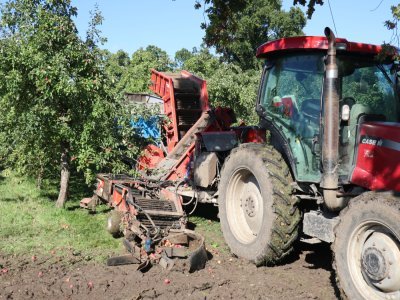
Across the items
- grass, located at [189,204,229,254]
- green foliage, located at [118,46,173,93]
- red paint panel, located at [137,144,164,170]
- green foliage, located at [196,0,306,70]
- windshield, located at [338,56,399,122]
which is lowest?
grass, located at [189,204,229,254]

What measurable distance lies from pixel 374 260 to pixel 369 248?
114 mm

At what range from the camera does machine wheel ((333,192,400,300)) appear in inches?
157

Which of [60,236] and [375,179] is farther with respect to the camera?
[60,236]

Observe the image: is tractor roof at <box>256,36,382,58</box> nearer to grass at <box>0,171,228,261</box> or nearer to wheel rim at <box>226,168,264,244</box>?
wheel rim at <box>226,168,264,244</box>

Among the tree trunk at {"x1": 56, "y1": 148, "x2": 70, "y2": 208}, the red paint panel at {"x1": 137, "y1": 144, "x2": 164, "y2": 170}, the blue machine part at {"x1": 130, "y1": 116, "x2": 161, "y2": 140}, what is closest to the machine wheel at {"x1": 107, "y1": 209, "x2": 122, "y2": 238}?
the tree trunk at {"x1": 56, "y1": 148, "x2": 70, "y2": 208}

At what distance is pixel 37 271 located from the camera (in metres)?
5.55

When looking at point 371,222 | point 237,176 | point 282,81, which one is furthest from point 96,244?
point 371,222

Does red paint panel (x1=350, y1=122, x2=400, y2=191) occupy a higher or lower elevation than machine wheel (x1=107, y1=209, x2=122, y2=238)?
higher

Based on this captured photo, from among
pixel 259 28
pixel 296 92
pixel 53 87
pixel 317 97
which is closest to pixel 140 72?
pixel 259 28

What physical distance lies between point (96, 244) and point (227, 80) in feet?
27.4

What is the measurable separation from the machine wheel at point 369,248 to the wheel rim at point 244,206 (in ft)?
5.47

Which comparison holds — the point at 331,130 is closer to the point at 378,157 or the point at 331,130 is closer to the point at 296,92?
the point at 378,157

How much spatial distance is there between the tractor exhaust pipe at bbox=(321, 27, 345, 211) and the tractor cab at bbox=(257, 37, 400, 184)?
0.40 feet

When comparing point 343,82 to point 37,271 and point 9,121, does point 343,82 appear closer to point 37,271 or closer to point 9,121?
point 37,271
